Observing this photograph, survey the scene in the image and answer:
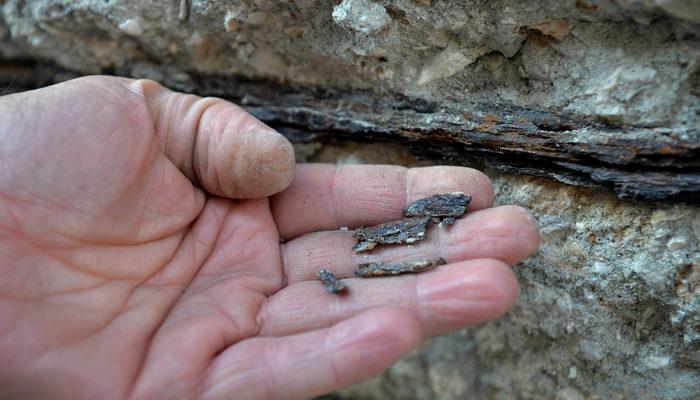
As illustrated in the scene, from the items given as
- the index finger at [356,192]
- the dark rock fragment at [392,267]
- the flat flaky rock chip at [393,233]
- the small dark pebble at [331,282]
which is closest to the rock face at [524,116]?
the index finger at [356,192]

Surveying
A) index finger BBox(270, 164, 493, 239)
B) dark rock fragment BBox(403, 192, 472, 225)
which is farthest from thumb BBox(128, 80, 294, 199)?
dark rock fragment BBox(403, 192, 472, 225)

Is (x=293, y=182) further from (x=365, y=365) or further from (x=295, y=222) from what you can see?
(x=365, y=365)

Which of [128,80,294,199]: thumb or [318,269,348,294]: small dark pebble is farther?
[128,80,294,199]: thumb

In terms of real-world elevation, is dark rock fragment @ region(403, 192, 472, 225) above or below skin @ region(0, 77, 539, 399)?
above

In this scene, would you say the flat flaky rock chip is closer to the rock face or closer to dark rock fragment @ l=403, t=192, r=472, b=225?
dark rock fragment @ l=403, t=192, r=472, b=225

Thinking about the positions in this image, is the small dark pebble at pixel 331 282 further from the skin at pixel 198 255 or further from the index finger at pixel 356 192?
the index finger at pixel 356 192

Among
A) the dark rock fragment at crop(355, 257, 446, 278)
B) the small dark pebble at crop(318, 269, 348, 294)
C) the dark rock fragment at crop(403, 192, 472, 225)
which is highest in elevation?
the dark rock fragment at crop(403, 192, 472, 225)
